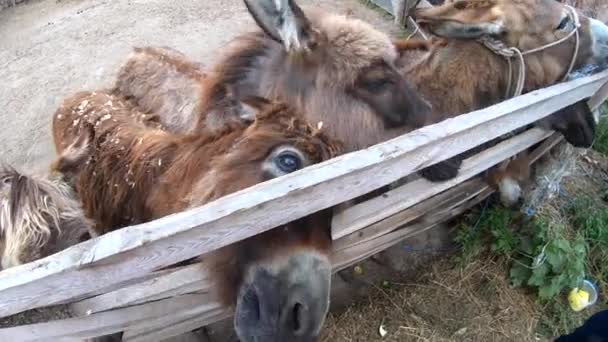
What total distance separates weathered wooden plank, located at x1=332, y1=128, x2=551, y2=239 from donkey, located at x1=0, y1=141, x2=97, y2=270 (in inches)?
54.1

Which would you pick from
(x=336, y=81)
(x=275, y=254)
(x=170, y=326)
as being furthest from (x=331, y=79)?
(x=170, y=326)

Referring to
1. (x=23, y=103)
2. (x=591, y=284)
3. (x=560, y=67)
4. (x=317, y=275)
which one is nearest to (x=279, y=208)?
(x=317, y=275)

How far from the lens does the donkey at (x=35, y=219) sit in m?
2.82

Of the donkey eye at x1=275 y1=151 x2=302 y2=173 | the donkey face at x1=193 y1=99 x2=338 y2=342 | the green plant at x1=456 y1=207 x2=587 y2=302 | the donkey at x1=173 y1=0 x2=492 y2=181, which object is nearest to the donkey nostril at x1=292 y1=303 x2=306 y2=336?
the donkey face at x1=193 y1=99 x2=338 y2=342

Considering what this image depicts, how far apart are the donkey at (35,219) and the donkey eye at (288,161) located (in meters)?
1.30

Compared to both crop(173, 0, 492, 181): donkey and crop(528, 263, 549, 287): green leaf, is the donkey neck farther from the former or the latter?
crop(528, 263, 549, 287): green leaf

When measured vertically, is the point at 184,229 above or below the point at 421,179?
above

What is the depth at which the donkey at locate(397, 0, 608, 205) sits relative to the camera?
3713 millimetres

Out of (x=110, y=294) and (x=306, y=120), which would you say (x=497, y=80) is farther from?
(x=110, y=294)

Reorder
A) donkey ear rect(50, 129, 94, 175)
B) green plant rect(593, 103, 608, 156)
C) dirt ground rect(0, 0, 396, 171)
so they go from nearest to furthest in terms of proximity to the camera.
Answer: donkey ear rect(50, 129, 94, 175), green plant rect(593, 103, 608, 156), dirt ground rect(0, 0, 396, 171)

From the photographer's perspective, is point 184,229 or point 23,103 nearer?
point 184,229

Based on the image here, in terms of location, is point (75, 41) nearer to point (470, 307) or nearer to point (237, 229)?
point (470, 307)

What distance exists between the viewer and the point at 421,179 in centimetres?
338

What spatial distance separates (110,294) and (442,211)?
7.66ft
